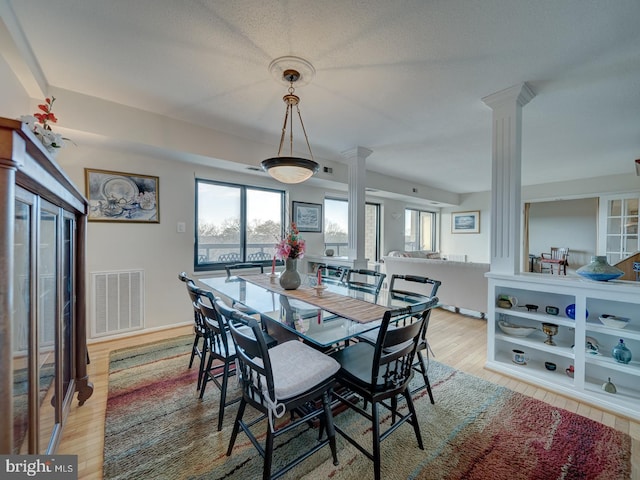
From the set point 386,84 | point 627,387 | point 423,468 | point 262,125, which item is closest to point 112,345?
point 262,125

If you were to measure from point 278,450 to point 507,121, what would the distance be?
10.0 ft

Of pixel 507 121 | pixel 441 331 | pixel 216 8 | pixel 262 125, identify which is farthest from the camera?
pixel 441 331

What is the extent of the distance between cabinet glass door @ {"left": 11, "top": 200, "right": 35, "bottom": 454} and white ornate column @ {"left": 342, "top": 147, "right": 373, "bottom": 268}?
347cm

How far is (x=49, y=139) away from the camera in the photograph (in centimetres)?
137

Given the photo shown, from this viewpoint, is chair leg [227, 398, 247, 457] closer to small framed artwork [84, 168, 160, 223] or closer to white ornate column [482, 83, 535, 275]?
white ornate column [482, 83, 535, 275]

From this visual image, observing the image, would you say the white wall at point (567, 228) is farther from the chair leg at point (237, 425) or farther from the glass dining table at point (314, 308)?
the chair leg at point (237, 425)

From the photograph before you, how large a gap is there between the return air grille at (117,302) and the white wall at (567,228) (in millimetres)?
9202

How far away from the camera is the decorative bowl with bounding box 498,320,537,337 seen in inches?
95.1

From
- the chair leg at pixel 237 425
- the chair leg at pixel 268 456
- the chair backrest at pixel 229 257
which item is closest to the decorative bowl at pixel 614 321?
the chair leg at pixel 268 456

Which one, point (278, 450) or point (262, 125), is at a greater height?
point (262, 125)

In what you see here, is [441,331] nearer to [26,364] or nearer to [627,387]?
[627,387]

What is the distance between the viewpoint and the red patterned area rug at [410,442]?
1.40 metres

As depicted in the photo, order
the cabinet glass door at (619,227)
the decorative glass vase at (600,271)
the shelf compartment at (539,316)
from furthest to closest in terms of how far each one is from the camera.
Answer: the cabinet glass door at (619,227) → the shelf compartment at (539,316) → the decorative glass vase at (600,271)

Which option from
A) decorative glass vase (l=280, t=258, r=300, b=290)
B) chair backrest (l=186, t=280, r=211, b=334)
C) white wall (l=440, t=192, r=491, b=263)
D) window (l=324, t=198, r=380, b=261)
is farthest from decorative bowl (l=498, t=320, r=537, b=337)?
white wall (l=440, t=192, r=491, b=263)
